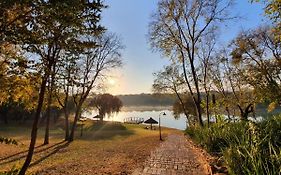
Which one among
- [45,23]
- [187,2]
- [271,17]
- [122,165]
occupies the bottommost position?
[122,165]

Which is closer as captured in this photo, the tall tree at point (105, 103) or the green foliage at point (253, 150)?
the green foliage at point (253, 150)

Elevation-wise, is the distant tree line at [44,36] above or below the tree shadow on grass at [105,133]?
above

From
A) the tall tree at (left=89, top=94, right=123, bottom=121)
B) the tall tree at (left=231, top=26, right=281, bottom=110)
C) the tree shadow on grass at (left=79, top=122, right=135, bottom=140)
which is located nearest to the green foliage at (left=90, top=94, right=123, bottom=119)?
the tall tree at (left=89, top=94, right=123, bottom=121)

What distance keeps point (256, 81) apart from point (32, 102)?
65.7ft

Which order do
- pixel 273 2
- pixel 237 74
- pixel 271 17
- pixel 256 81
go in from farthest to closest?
pixel 237 74
pixel 256 81
pixel 271 17
pixel 273 2

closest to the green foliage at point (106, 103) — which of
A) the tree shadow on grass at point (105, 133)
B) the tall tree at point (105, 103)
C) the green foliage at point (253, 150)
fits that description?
the tall tree at point (105, 103)

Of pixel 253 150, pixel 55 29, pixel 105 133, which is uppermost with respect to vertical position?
pixel 55 29

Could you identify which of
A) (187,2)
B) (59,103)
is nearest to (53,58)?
(187,2)

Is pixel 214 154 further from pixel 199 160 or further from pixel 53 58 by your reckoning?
pixel 53 58

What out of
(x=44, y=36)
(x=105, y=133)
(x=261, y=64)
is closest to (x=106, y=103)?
(x=105, y=133)

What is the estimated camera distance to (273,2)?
31.9 feet

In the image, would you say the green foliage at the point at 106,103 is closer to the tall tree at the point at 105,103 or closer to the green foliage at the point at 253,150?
the tall tree at the point at 105,103

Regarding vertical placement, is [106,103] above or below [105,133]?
above

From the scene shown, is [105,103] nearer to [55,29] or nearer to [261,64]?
[261,64]
